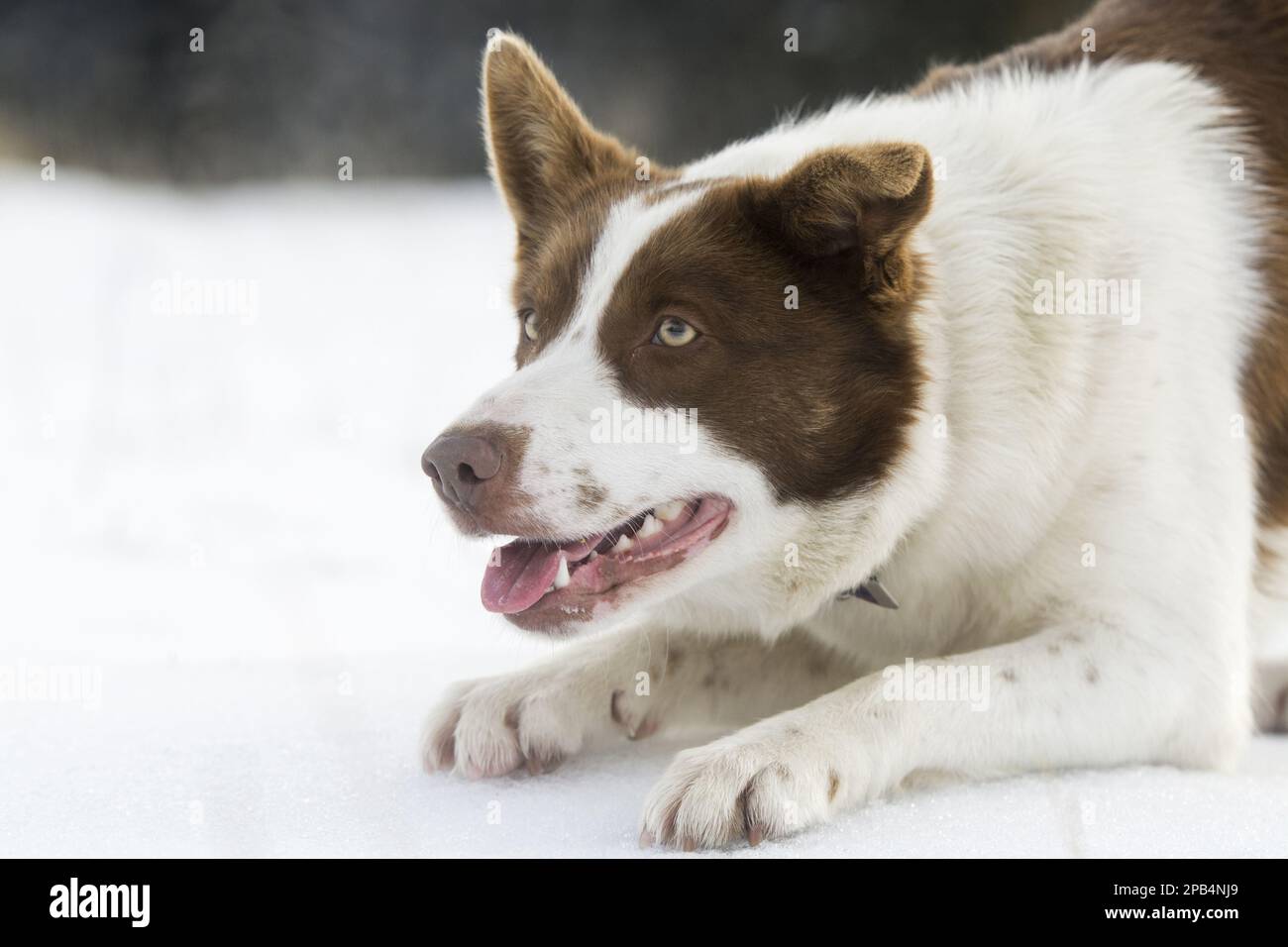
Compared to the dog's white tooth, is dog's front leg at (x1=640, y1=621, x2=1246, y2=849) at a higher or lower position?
lower

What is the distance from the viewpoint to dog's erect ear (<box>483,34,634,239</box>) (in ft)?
10.4

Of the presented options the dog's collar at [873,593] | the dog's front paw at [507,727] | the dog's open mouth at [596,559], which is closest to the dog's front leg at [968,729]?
the dog's collar at [873,593]

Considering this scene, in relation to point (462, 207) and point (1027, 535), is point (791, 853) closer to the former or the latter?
point (1027, 535)

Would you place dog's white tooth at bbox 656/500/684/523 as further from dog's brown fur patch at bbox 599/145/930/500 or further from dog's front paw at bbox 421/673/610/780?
dog's front paw at bbox 421/673/610/780

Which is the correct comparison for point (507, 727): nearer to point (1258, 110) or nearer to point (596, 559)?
point (596, 559)

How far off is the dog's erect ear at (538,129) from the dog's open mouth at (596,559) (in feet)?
3.02

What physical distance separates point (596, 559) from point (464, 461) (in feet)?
1.09

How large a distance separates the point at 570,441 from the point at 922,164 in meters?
0.76

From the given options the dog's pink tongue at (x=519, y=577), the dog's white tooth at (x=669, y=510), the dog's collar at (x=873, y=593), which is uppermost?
the dog's white tooth at (x=669, y=510)

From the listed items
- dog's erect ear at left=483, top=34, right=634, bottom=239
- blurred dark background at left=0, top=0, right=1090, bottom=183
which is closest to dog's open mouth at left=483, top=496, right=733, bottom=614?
dog's erect ear at left=483, top=34, right=634, bottom=239

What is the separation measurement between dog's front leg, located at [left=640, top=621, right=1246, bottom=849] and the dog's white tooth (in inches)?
15.9

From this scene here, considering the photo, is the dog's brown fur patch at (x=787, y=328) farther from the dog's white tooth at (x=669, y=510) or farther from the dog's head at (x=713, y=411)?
the dog's white tooth at (x=669, y=510)

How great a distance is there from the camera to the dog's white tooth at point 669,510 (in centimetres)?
259

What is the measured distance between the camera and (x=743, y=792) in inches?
90.8
